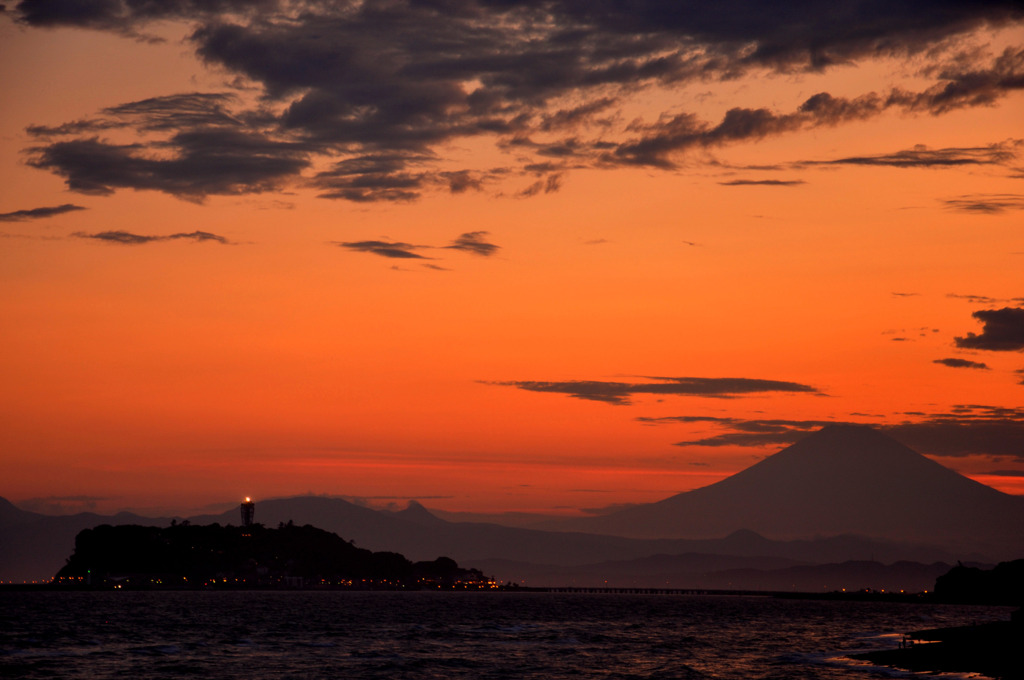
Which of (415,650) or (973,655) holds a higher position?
(973,655)

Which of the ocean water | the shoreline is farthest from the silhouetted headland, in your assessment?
the ocean water

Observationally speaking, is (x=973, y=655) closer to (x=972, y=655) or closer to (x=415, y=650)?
(x=972, y=655)

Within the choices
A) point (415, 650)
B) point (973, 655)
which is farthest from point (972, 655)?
point (415, 650)

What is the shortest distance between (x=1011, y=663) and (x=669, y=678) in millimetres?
29390

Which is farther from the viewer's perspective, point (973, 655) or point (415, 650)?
point (415, 650)

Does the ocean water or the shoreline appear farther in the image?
the ocean water

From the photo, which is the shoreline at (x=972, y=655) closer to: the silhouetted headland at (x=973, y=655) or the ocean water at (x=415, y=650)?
the silhouetted headland at (x=973, y=655)

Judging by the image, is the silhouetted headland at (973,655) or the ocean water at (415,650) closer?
the silhouetted headland at (973,655)

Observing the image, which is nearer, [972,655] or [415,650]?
[972,655]

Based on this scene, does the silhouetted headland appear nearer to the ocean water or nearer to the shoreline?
the shoreline

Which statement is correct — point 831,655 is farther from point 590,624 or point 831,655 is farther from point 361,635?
point 590,624

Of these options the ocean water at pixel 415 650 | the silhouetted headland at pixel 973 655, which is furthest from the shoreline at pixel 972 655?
the ocean water at pixel 415 650

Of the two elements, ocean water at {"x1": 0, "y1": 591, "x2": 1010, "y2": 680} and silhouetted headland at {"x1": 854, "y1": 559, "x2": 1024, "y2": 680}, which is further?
ocean water at {"x1": 0, "y1": 591, "x2": 1010, "y2": 680}

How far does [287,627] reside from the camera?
166 meters
